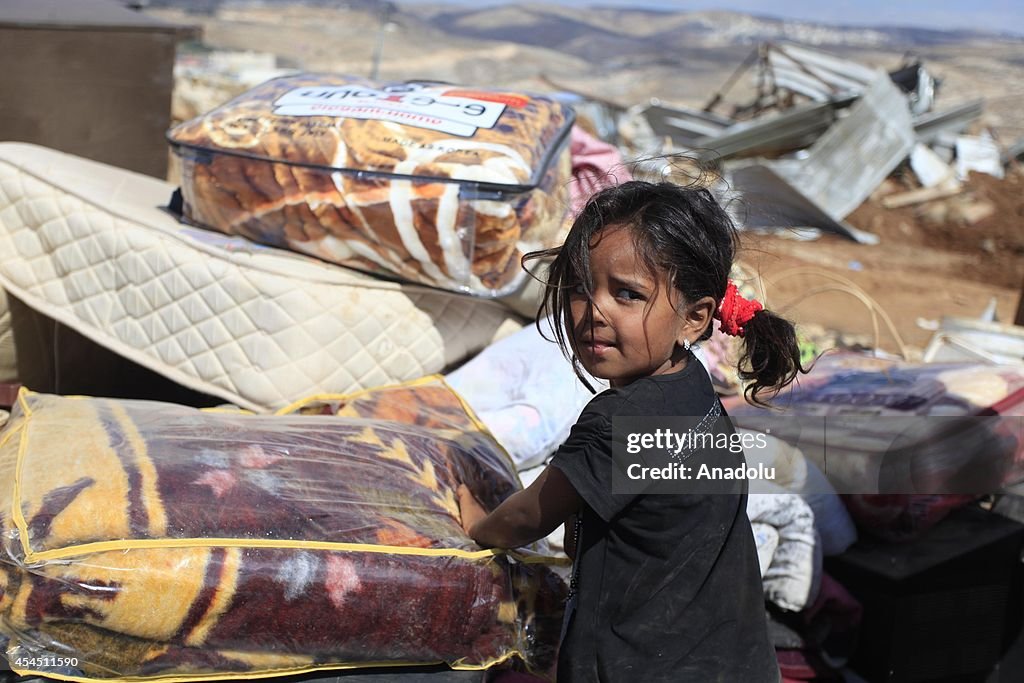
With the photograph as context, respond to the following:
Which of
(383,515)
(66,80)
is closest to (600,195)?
(383,515)

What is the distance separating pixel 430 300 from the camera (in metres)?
2.29

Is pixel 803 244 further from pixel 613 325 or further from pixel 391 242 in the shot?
pixel 613 325

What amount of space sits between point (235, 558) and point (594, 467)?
1.78ft

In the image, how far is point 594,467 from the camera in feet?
4.16

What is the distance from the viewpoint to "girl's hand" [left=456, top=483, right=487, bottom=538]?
1.59m

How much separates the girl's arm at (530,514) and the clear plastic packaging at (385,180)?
75 centimetres

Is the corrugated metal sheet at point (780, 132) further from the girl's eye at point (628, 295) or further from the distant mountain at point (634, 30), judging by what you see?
the distant mountain at point (634, 30)

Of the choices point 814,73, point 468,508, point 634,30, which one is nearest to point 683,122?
point 814,73

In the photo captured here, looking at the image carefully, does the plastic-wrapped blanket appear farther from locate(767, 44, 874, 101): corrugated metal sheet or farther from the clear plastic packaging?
locate(767, 44, 874, 101): corrugated metal sheet

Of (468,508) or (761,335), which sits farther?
(468,508)

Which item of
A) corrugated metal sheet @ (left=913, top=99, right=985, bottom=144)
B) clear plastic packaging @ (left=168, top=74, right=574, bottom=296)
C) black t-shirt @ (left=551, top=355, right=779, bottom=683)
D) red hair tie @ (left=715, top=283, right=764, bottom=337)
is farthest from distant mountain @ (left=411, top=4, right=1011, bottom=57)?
black t-shirt @ (left=551, top=355, right=779, bottom=683)

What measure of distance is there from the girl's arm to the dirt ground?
3842mm

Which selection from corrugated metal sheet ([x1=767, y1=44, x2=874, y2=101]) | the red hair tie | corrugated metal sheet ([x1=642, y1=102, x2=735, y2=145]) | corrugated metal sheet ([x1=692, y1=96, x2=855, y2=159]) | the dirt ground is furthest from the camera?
corrugated metal sheet ([x1=642, y1=102, x2=735, y2=145])

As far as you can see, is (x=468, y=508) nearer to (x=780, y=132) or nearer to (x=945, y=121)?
(x=780, y=132)
